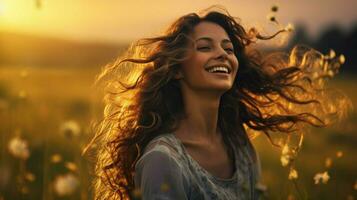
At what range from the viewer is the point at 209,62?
4.13 meters

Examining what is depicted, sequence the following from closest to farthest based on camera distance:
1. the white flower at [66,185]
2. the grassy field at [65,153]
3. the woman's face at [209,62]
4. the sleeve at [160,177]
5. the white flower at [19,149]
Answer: the sleeve at [160,177] < the white flower at [66,185] < the woman's face at [209,62] < the white flower at [19,149] < the grassy field at [65,153]

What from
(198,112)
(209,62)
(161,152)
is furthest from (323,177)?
(161,152)

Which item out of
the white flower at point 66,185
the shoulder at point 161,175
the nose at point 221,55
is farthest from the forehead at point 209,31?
the white flower at point 66,185

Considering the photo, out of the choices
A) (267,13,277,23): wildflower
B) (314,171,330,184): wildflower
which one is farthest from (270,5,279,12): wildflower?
(314,171,330,184): wildflower

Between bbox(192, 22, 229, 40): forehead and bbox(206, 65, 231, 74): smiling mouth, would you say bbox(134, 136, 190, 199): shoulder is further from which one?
bbox(192, 22, 229, 40): forehead

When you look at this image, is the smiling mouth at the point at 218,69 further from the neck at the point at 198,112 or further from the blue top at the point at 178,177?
the blue top at the point at 178,177

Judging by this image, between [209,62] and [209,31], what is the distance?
25cm

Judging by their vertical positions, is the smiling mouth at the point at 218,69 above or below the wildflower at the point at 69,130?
above

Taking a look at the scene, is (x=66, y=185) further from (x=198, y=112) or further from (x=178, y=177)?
(x=198, y=112)

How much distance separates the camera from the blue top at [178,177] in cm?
357

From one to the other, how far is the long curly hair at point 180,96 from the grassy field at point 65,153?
9.7 inches

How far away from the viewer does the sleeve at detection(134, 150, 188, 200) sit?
354 cm

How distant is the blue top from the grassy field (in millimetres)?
341

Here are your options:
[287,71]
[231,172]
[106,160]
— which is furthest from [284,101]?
[106,160]
